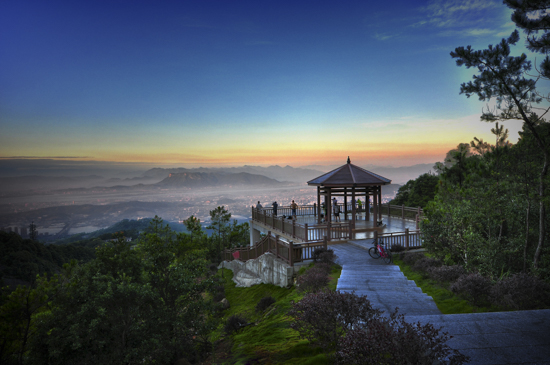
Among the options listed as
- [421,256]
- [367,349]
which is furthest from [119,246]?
[421,256]

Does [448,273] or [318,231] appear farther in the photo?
[318,231]

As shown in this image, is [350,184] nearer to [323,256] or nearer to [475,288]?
[323,256]

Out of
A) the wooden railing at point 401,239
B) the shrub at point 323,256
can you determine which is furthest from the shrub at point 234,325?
the wooden railing at point 401,239

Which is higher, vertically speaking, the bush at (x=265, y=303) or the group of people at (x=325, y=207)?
the group of people at (x=325, y=207)

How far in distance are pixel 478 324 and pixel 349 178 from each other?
12.3m

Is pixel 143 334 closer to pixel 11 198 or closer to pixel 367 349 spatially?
pixel 367 349

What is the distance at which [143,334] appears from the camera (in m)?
6.77

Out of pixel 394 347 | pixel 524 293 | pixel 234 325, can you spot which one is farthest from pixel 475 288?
pixel 234 325

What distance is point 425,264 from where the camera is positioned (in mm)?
10227

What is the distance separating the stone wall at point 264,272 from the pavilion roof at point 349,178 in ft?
19.7

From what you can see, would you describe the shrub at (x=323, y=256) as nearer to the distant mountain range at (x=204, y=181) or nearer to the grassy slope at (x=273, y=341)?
the grassy slope at (x=273, y=341)

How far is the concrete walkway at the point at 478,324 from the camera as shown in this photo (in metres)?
4.38

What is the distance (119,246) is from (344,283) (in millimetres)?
8710

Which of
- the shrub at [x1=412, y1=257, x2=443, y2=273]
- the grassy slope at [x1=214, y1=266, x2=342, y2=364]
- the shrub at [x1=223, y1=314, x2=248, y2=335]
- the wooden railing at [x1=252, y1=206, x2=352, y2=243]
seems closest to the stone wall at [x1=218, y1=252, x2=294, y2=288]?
the grassy slope at [x1=214, y1=266, x2=342, y2=364]
